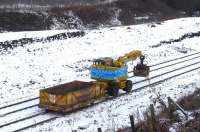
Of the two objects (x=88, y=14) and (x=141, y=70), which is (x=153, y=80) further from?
(x=88, y=14)

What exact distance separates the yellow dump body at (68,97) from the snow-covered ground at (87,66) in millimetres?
449

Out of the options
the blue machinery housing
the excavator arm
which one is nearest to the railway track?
the blue machinery housing

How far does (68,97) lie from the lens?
24547mm

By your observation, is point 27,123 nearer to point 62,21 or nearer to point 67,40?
point 67,40

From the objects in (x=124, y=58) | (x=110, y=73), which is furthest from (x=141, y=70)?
(x=110, y=73)

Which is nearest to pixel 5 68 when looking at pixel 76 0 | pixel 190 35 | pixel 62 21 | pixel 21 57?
pixel 21 57

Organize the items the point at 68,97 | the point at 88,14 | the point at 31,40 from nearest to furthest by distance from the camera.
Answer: the point at 68,97
the point at 31,40
the point at 88,14

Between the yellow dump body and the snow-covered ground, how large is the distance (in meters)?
0.45

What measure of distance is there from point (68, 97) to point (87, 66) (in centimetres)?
1187

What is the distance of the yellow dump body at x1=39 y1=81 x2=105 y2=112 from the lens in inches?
964

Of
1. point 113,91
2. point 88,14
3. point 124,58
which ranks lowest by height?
point 113,91

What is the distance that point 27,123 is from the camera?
23062 millimetres

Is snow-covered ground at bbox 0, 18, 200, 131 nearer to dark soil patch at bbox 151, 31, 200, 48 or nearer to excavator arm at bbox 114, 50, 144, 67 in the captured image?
A: dark soil patch at bbox 151, 31, 200, 48

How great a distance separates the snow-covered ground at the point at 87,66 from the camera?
23.7 metres
